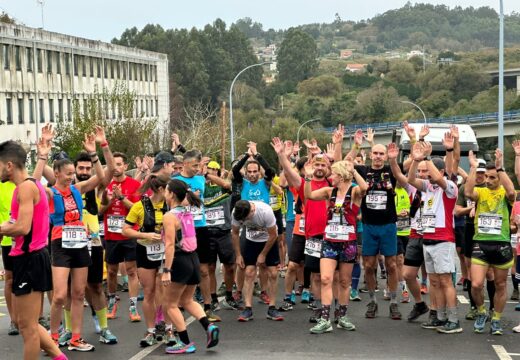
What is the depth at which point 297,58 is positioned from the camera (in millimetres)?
192000

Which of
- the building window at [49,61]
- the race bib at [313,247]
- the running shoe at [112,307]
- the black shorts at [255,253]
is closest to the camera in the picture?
the race bib at [313,247]

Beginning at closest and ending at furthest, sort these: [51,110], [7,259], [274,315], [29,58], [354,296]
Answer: [7,259], [274,315], [354,296], [29,58], [51,110]

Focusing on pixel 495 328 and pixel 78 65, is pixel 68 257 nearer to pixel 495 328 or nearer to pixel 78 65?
pixel 495 328

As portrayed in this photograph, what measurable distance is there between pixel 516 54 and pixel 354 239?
607 feet

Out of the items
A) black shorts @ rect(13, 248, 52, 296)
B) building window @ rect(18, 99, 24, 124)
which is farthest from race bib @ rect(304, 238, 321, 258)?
building window @ rect(18, 99, 24, 124)

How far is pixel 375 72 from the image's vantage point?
623 feet

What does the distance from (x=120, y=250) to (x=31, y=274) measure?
4.23m

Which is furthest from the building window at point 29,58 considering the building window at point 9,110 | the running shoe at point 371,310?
the running shoe at point 371,310

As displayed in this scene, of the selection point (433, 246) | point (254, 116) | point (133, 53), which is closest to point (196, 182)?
point (433, 246)

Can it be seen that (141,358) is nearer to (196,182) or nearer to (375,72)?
(196,182)

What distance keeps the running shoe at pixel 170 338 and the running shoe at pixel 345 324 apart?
2097 mm

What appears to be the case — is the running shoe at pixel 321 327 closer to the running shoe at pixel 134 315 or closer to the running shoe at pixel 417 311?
the running shoe at pixel 417 311

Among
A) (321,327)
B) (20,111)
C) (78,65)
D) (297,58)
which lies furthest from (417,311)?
(297,58)

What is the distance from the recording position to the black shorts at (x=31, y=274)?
955cm
